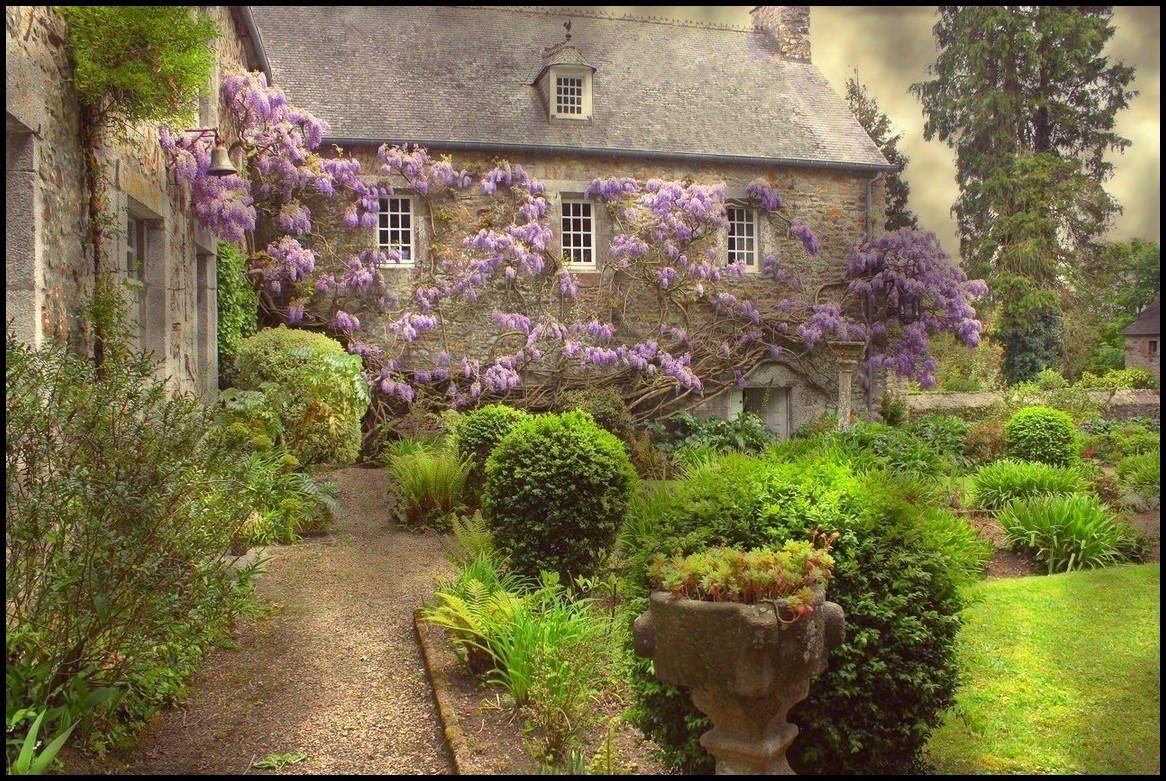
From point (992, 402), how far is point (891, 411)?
9.41ft

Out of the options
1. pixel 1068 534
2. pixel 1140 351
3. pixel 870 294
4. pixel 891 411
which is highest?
pixel 870 294

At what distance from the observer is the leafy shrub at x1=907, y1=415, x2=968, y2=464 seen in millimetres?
12641

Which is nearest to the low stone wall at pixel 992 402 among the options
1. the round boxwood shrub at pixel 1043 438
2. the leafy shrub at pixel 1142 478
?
the round boxwood shrub at pixel 1043 438

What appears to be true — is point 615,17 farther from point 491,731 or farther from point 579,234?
point 491,731

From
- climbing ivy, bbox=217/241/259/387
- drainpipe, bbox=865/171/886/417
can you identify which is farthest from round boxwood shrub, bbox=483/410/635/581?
drainpipe, bbox=865/171/886/417

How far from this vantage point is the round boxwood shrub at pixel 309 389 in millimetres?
9578

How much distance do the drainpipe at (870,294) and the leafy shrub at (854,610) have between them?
13.2 meters

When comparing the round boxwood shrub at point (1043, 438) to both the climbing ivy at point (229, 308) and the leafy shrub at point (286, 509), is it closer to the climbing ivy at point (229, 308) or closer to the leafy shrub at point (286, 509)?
the leafy shrub at point (286, 509)

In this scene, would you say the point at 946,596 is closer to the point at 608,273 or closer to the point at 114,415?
the point at 114,415

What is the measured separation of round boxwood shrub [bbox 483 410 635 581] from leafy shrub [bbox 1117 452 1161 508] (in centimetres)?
640

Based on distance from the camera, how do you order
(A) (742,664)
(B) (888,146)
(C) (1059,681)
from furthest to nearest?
(B) (888,146) → (C) (1059,681) → (A) (742,664)

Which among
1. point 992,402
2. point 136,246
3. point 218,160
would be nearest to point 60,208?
point 136,246

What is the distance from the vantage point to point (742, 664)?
2.81 m

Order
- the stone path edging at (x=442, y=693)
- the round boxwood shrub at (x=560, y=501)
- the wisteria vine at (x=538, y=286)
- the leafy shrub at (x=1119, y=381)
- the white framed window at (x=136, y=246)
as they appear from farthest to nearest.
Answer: the leafy shrub at (x=1119, y=381)
the wisteria vine at (x=538, y=286)
the white framed window at (x=136, y=246)
the round boxwood shrub at (x=560, y=501)
the stone path edging at (x=442, y=693)
